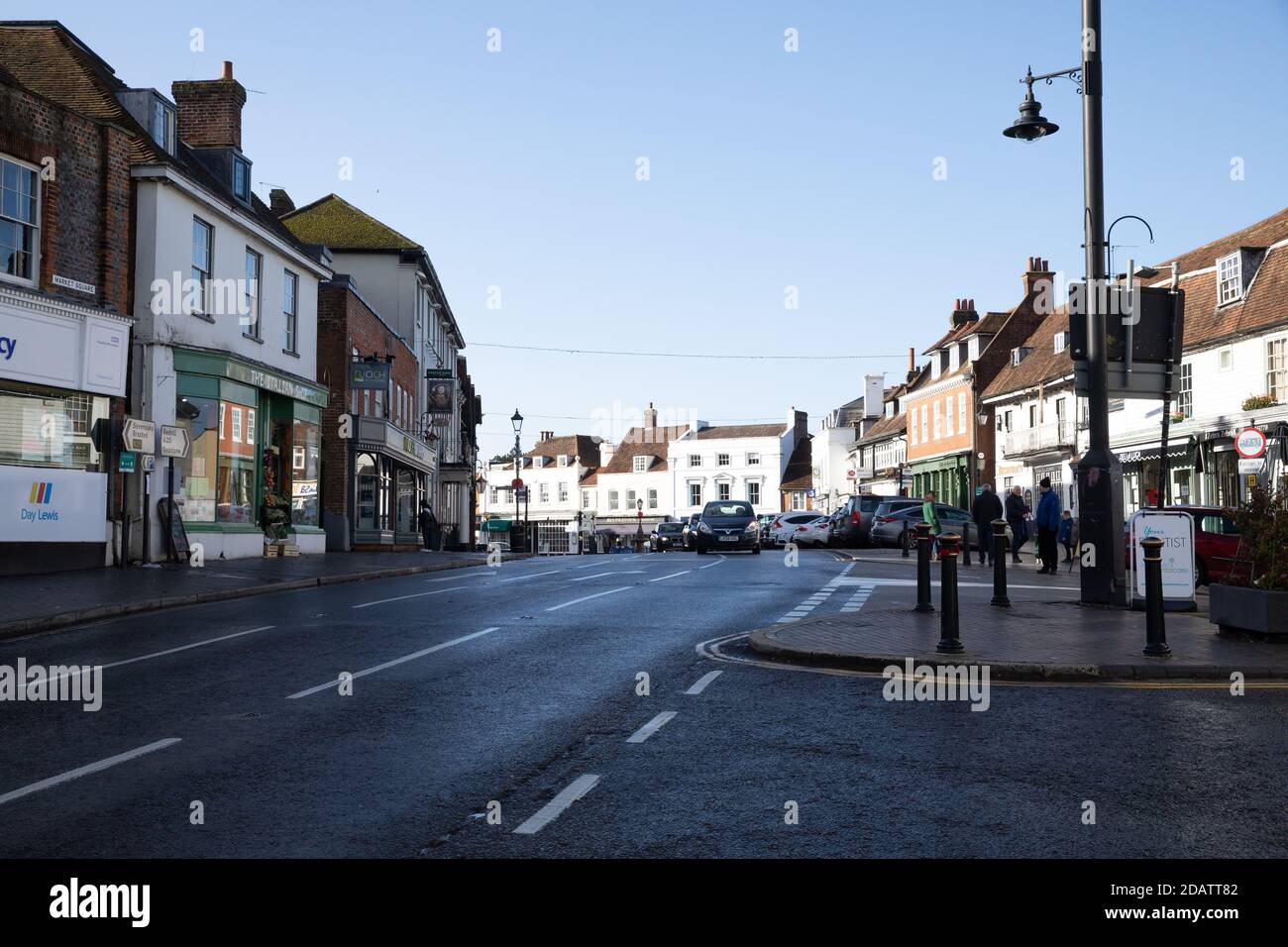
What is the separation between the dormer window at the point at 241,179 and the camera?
29.3 m

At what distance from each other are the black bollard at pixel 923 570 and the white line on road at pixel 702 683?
4.05 m

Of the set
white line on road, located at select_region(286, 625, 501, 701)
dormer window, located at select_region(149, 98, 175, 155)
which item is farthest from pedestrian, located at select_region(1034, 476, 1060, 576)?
dormer window, located at select_region(149, 98, 175, 155)

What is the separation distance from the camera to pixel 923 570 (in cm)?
1364

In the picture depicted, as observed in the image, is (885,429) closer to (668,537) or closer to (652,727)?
(668,537)

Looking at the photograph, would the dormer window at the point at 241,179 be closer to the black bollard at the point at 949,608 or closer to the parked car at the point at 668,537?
the black bollard at the point at 949,608

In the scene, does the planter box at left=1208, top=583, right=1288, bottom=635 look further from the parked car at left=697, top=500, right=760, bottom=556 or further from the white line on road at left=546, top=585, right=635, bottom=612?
the parked car at left=697, top=500, right=760, bottom=556

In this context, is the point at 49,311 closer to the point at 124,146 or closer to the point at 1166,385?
the point at 124,146

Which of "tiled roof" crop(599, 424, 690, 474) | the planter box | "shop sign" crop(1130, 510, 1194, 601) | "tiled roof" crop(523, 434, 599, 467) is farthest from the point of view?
"tiled roof" crop(523, 434, 599, 467)

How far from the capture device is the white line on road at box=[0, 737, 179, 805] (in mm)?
5855

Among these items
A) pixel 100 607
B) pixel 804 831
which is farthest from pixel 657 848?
pixel 100 607

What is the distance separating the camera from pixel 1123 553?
14742mm

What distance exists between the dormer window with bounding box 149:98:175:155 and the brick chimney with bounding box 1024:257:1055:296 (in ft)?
154

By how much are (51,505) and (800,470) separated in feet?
265

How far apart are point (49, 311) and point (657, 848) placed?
19.3m
